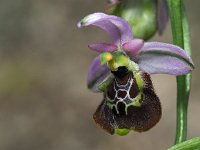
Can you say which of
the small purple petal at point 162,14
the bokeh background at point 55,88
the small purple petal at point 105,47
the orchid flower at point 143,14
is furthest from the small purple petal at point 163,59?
the bokeh background at point 55,88

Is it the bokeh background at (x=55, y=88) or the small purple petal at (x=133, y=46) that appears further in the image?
the bokeh background at (x=55, y=88)

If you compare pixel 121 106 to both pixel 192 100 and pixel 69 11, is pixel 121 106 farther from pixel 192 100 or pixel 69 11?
pixel 69 11

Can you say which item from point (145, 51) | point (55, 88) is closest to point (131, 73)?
point (145, 51)

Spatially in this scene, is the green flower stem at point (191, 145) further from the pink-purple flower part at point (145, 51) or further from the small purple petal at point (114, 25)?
the small purple petal at point (114, 25)

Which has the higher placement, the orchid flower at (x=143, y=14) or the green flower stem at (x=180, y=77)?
the orchid flower at (x=143, y=14)

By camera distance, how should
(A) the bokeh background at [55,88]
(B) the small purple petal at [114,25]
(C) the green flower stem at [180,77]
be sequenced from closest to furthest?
(B) the small purple petal at [114,25], (C) the green flower stem at [180,77], (A) the bokeh background at [55,88]

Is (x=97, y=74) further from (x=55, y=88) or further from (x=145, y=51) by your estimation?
(x=55, y=88)
